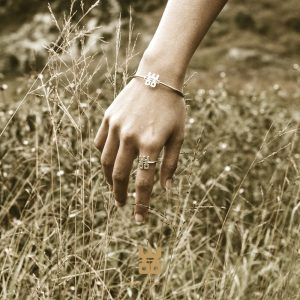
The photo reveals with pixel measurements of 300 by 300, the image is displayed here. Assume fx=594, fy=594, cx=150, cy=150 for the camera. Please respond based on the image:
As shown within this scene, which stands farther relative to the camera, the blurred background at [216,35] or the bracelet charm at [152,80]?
the blurred background at [216,35]

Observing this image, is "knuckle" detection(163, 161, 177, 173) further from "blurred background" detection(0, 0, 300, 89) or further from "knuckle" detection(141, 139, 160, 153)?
"blurred background" detection(0, 0, 300, 89)

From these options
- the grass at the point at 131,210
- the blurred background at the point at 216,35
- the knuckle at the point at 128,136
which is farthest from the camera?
the blurred background at the point at 216,35

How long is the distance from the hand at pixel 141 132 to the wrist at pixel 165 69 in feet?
0.08

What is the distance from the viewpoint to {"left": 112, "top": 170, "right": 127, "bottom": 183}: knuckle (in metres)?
1.20

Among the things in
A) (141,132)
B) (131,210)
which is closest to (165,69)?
(141,132)

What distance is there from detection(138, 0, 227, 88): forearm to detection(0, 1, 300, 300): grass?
1.38 feet

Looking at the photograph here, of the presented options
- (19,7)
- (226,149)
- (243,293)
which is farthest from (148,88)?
(19,7)

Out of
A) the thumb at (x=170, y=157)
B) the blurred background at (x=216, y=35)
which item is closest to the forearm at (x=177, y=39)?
the thumb at (x=170, y=157)

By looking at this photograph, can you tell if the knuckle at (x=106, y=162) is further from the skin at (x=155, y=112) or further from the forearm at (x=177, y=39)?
the forearm at (x=177, y=39)

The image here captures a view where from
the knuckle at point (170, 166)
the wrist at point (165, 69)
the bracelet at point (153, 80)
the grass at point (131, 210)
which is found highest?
the wrist at point (165, 69)

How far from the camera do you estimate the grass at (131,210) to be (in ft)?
5.91

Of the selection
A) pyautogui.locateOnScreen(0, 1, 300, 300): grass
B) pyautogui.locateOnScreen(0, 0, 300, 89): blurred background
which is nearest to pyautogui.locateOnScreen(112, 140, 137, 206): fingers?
pyautogui.locateOnScreen(0, 1, 300, 300): grass

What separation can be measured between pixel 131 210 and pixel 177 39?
60.7 inches

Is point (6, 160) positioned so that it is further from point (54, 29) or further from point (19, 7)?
point (19, 7)
